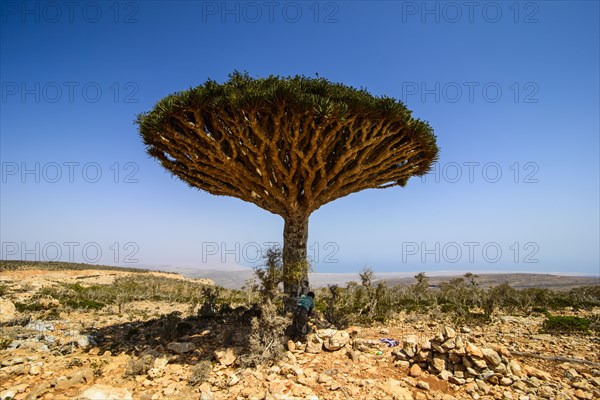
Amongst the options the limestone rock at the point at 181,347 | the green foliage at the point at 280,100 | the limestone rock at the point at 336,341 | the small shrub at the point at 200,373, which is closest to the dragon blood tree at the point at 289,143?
the green foliage at the point at 280,100

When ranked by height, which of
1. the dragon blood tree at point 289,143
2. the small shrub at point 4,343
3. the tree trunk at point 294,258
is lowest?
the small shrub at point 4,343

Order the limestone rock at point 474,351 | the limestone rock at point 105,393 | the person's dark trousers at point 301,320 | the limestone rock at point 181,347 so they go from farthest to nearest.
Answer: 1. the person's dark trousers at point 301,320
2. the limestone rock at point 181,347
3. the limestone rock at point 474,351
4. the limestone rock at point 105,393

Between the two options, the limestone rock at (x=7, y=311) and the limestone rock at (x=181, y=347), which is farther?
the limestone rock at (x=7, y=311)

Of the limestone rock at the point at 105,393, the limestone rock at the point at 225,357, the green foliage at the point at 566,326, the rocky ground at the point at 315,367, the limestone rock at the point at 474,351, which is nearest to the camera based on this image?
the limestone rock at the point at 105,393

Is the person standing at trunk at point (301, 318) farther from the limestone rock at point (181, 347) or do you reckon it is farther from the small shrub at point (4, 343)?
the small shrub at point (4, 343)

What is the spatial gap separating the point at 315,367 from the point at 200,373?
1987 mm

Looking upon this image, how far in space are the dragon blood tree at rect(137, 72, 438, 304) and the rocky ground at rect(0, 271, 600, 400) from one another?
8.05 ft

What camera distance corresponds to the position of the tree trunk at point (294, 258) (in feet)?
25.7

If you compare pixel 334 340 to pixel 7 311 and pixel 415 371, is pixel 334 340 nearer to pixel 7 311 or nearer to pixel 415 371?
pixel 415 371

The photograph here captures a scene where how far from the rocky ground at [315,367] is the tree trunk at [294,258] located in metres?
1.53

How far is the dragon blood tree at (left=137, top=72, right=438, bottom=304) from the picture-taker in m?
6.68

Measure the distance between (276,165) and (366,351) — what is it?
4.56 m

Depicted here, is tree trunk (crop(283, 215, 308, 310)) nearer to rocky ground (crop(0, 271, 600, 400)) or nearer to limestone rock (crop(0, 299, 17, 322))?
rocky ground (crop(0, 271, 600, 400))

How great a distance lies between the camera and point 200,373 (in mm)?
5203
